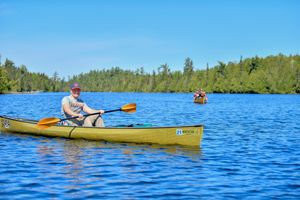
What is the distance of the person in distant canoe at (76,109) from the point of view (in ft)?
69.9

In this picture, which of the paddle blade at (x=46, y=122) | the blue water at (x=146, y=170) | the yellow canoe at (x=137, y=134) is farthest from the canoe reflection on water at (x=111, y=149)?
the paddle blade at (x=46, y=122)

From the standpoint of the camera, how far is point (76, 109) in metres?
21.7

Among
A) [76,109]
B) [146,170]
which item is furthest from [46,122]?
[146,170]

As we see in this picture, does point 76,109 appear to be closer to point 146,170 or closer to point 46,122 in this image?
point 46,122

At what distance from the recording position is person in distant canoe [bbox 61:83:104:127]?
21297 millimetres

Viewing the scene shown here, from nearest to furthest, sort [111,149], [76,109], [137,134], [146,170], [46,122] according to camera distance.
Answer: [146,170] → [111,149] → [137,134] → [76,109] → [46,122]

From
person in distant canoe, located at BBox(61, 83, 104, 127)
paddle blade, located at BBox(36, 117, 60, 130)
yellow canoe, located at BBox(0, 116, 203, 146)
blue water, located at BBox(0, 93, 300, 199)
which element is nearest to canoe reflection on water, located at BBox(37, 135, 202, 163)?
blue water, located at BBox(0, 93, 300, 199)

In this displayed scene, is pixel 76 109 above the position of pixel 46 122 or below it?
above

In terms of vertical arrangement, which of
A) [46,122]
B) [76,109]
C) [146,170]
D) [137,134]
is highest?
[76,109]

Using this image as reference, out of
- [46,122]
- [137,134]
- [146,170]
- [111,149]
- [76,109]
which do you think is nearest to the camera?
[146,170]

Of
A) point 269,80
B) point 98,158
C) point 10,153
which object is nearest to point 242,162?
point 98,158

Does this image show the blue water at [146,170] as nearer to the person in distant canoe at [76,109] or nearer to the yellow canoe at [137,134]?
the yellow canoe at [137,134]

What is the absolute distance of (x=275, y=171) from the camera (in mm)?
14734

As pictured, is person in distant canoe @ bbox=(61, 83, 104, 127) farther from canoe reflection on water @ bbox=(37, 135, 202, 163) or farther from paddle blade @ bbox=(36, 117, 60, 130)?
canoe reflection on water @ bbox=(37, 135, 202, 163)
